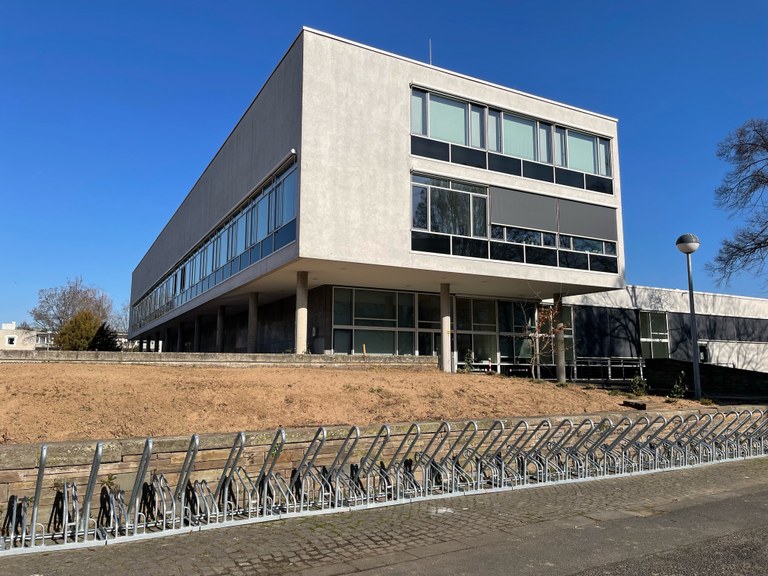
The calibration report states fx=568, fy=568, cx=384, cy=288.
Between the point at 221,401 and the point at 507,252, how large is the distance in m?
13.2

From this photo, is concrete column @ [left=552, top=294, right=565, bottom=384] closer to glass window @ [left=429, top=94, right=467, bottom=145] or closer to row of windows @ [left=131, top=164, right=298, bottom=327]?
glass window @ [left=429, top=94, right=467, bottom=145]

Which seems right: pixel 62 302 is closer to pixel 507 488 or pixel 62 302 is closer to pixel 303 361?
pixel 303 361

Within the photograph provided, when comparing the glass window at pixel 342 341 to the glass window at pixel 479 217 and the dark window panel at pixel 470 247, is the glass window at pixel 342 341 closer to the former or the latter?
the dark window panel at pixel 470 247

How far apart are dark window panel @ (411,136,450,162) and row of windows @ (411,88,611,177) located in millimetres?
221

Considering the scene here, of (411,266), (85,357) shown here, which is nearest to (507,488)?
(85,357)

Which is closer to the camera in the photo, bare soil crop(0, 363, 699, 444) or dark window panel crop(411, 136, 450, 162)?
bare soil crop(0, 363, 699, 444)

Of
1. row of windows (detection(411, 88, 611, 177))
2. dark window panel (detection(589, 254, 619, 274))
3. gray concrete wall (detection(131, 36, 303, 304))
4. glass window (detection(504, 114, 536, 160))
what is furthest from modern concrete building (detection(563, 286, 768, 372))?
gray concrete wall (detection(131, 36, 303, 304))

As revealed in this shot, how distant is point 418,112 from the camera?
725 inches

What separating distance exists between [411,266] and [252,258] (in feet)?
20.4

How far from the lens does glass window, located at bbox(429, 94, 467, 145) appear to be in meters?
18.7

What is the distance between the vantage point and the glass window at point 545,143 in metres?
20.8

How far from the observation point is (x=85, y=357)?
11828 mm

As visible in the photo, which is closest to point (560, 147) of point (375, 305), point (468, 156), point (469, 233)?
point (468, 156)

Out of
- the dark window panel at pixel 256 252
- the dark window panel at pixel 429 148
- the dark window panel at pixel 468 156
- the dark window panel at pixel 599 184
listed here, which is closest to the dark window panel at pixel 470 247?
the dark window panel at pixel 468 156
